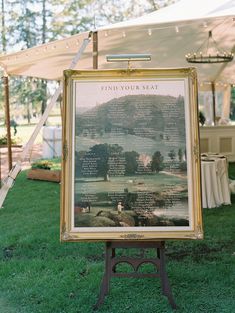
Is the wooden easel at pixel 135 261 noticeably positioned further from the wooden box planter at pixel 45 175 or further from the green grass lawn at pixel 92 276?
the wooden box planter at pixel 45 175

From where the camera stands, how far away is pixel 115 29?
435cm

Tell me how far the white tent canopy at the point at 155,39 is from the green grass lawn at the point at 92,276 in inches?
86.9

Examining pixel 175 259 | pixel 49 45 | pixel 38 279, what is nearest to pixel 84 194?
pixel 38 279

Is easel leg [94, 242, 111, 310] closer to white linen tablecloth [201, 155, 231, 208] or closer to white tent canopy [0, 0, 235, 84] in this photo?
white tent canopy [0, 0, 235, 84]

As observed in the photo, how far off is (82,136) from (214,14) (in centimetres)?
194

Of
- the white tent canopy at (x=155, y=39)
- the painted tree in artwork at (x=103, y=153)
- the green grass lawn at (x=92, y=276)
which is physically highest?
the white tent canopy at (x=155, y=39)

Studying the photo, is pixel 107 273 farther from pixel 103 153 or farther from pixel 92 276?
pixel 103 153

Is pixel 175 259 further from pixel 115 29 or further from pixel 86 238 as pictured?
pixel 115 29

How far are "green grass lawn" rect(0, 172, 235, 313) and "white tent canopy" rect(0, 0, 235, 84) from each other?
221cm

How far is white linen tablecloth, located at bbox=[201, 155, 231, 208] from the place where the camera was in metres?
6.49

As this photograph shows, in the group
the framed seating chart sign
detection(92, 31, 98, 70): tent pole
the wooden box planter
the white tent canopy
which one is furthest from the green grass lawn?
the wooden box planter

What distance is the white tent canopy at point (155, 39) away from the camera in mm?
4305

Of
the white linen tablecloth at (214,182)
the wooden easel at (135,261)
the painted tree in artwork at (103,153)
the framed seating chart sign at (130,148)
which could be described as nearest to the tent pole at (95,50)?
the framed seating chart sign at (130,148)

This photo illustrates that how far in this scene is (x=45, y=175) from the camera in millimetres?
9758
